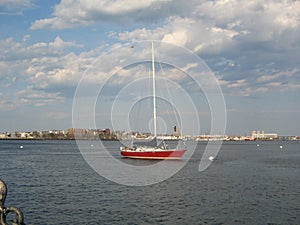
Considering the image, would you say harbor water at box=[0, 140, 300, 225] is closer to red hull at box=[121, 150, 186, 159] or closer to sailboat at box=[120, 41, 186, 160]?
red hull at box=[121, 150, 186, 159]

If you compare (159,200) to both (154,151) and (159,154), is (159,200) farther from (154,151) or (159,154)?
(154,151)

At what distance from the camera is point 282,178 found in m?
50.0

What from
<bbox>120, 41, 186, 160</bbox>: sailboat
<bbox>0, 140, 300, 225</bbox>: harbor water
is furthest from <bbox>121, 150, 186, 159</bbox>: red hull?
<bbox>0, 140, 300, 225</bbox>: harbor water

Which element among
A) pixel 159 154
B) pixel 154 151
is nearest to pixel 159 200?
pixel 159 154

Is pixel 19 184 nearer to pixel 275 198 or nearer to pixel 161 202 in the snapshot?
pixel 161 202

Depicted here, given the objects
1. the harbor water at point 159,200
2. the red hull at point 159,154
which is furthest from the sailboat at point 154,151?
the harbor water at point 159,200

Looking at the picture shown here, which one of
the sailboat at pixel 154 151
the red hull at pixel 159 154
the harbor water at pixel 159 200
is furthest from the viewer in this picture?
the sailboat at pixel 154 151

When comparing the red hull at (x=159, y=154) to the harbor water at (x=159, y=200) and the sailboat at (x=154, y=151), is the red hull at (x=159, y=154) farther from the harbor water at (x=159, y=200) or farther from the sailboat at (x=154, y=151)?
the harbor water at (x=159, y=200)

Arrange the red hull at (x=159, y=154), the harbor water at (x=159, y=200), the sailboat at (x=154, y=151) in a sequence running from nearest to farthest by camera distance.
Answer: the harbor water at (x=159, y=200), the red hull at (x=159, y=154), the sailboat at (x=154, y=151)

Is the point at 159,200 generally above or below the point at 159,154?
below

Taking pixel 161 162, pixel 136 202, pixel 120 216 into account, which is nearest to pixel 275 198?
pixel 136 202

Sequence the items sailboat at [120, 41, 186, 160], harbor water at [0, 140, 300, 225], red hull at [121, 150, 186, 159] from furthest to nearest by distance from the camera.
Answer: sailboat at [120, 41, 186, 160]
red hull at [121, 150, 186, 159]
harbor water at [0, 140, 300, 225]

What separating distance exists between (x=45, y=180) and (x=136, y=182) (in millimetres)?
11298

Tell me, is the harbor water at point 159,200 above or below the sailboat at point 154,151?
below
